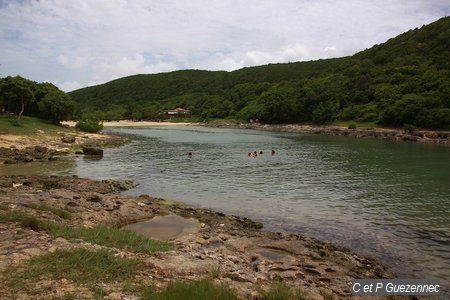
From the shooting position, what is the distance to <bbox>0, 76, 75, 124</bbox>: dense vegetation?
76.1 m

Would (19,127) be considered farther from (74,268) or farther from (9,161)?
(74,268)

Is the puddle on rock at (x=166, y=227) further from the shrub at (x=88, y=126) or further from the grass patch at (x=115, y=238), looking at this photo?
the shrub at (x=88, y=126)

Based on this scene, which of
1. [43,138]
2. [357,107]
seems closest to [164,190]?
[43,138]

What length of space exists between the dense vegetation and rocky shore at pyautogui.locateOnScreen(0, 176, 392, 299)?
195 ft

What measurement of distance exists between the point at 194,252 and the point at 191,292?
618 centimetres

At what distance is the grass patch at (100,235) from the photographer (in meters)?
15.1

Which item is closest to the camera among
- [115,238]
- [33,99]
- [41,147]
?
[115,238]

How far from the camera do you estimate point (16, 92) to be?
250 feet

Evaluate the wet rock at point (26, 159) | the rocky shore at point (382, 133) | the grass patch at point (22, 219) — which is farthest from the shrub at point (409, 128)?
the grass patch at point (22, 219)

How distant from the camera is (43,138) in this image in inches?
2518

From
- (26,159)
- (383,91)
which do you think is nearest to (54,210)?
(26,159)

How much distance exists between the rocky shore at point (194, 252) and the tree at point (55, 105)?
6049 centimetres

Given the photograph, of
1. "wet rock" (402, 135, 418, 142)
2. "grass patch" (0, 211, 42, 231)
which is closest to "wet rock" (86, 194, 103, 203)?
"grass patch" (0, 211, 42, 231)

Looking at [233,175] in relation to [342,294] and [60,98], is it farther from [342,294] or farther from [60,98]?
[60,98]
